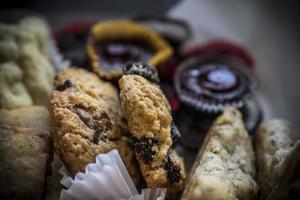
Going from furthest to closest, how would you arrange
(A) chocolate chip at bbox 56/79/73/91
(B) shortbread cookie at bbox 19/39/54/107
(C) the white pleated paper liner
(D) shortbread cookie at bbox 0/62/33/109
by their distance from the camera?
1. (B) shortbread cookie at bbox 19/39/54/107
2. (D) shortbread cookie at bbox 0/62/33/109
3. (A) chocolate chip at bbox 56/79/73/91
4. (C) the white pleated paper liner

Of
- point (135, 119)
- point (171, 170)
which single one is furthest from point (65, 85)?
point (171, 170)

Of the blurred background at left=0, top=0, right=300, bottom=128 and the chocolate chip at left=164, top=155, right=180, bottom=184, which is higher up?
the blurred background at left=0, top=0, right=300, bottom=128

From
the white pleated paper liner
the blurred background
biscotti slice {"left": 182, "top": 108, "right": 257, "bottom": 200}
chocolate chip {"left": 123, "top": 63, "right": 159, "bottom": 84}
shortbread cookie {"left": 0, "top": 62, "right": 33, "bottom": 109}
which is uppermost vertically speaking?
the blurred background

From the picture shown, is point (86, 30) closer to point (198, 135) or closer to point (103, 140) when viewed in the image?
point (198, 135)

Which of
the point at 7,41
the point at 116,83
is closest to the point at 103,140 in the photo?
the point at 116,83

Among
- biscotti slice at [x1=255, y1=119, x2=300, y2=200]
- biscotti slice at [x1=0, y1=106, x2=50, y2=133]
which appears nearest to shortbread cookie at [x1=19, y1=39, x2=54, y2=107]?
biscotti slice at [x1=0, y1=106, x2=50, y2=133]

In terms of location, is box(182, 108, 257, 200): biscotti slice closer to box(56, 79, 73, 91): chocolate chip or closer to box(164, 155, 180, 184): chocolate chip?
box(164, 155, 180, 184): chocolate chip

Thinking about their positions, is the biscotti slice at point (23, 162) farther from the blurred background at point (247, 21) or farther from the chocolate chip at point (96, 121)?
the blurred background at point (247, 21)
